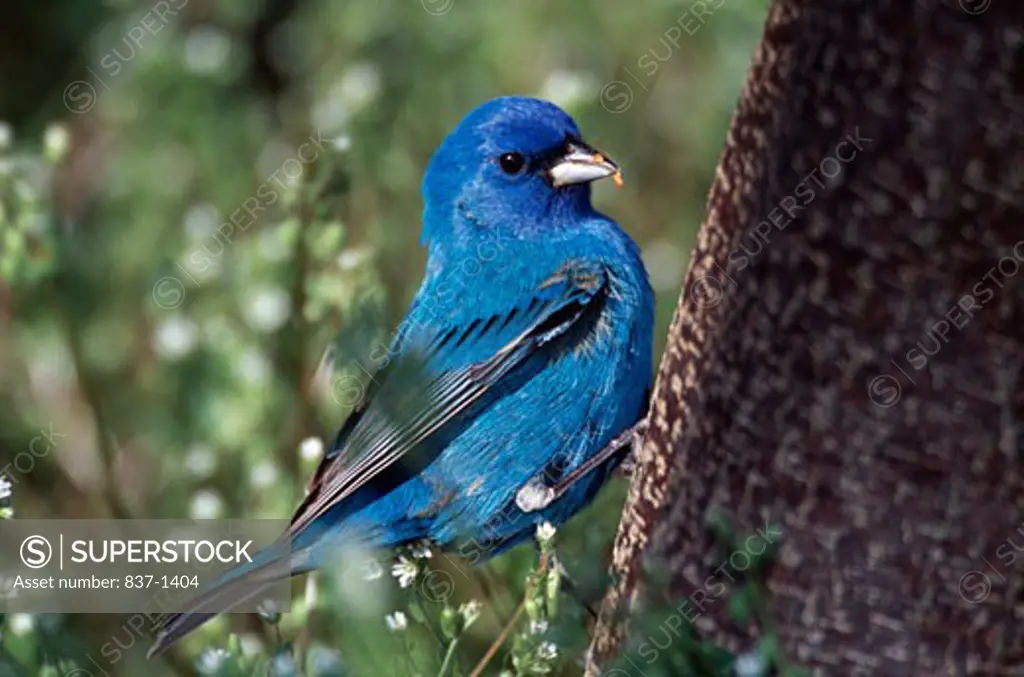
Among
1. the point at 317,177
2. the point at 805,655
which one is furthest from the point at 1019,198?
the point at 317,177

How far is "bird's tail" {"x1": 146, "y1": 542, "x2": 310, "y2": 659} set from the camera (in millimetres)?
3188

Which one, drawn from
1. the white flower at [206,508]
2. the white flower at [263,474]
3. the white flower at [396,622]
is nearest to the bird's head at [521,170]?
the white flower at [263,474]

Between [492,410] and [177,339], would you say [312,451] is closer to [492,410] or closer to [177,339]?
[492,410]

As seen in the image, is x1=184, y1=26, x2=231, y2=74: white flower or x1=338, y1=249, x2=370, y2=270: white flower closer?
x1=338, y1=249, x2=370, y2=270: white flower

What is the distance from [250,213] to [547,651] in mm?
2796

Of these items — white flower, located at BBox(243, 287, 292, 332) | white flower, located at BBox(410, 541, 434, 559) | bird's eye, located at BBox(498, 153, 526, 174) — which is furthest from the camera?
white flower, located at BBox(243, 287, 292, 332)

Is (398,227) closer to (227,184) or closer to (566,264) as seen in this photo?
(227,184)

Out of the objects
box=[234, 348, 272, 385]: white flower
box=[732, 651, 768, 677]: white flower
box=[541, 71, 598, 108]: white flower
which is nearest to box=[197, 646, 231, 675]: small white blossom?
box=[732, 651, 768, 677]: white flower

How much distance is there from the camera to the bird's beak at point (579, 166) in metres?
3.52

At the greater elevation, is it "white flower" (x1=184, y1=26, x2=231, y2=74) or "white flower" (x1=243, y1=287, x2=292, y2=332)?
"white flower" (x1=184, y1=26, x2=231, y2=74)

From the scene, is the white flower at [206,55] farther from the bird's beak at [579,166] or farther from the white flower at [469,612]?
the white flower at [469,612]

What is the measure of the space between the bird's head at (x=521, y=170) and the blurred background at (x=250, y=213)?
0.81ft

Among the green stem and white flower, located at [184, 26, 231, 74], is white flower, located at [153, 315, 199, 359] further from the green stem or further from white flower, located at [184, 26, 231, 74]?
the green stem
